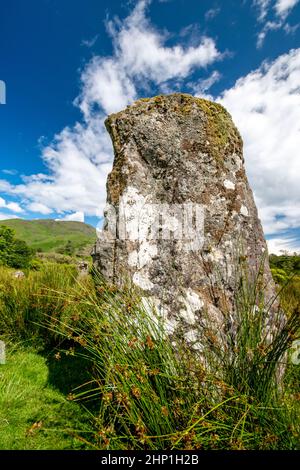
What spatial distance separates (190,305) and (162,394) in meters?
1.00

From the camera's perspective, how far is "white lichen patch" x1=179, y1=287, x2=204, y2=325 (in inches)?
116

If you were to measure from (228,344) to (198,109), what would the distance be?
3.02 m

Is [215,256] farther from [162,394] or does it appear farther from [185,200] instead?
[162,394]

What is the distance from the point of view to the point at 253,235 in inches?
139

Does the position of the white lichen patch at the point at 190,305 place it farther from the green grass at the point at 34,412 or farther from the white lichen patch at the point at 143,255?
the green grass at the point at 34,412

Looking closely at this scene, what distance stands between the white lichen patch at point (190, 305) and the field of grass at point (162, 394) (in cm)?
32

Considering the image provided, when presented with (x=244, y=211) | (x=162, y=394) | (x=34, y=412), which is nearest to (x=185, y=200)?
(x=244, y=211)

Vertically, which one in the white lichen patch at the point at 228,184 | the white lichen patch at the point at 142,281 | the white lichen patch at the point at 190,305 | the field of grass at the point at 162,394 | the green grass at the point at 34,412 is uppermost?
the white lichen patch at the point at 228,184

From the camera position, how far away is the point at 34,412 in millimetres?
3111

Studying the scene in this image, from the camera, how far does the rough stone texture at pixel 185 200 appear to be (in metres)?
3.10

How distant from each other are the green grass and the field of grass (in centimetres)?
1

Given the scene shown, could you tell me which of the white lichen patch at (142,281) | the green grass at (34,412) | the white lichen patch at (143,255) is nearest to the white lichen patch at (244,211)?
the white lichen patch at (143,255)
